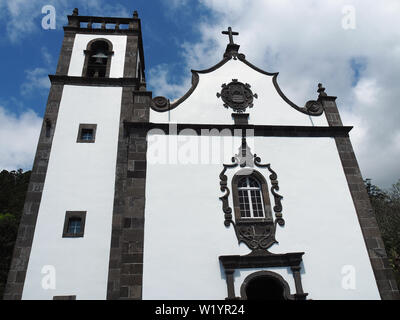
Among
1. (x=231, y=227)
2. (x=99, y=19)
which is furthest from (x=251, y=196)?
(x=99, y=19)

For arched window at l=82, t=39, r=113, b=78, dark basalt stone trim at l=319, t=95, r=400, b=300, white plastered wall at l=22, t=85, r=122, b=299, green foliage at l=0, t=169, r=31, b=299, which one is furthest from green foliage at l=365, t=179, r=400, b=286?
green foliage at l=0, t=169, r=31, b=299

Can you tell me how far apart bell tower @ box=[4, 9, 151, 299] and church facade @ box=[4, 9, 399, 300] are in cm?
4

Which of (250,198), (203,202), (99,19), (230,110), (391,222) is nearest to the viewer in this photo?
(203,202)

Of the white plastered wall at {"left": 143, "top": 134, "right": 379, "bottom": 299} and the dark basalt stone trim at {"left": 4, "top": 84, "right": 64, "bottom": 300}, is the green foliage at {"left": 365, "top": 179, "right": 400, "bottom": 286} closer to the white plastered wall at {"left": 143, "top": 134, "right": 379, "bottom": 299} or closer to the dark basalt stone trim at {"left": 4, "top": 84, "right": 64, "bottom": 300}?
the white plastered wall at {"left": 143, "top": 134, "right": 379, "bottom": 299}

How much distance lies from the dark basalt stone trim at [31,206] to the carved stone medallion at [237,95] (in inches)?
273

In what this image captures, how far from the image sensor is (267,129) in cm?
1057

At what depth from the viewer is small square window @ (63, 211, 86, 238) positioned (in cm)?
952

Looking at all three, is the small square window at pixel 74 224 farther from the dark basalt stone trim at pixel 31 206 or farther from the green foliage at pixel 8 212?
the green foliage at pixel 8 212

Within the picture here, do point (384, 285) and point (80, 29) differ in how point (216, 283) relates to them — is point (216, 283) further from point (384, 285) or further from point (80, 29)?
point (80, 29)

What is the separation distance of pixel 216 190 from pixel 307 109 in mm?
5245

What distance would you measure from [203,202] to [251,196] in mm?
1698

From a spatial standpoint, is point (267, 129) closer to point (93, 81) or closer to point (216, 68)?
point (216, 68)

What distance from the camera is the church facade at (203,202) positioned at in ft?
27.1

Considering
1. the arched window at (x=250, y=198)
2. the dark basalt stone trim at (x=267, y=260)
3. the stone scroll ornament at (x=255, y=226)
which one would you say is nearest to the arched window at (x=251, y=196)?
the arched window at (x=250, y=198)
